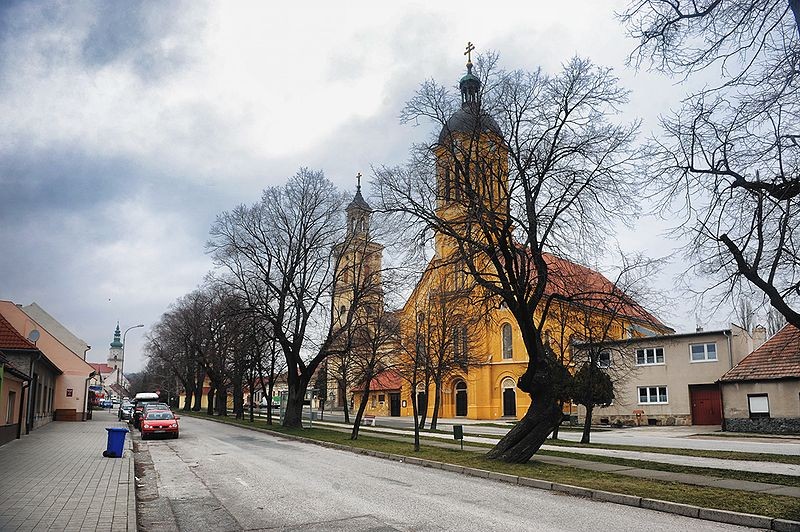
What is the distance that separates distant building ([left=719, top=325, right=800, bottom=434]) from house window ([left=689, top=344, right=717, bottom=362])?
519 centimetres

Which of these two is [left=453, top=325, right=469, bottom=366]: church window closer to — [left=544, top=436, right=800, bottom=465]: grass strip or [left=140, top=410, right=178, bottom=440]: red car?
[left=544, top=436, right=800, bottom=465]: grass strip

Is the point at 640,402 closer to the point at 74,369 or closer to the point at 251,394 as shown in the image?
the point at 251,394

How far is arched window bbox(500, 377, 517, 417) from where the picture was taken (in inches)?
2285

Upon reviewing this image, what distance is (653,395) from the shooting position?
45219 mm

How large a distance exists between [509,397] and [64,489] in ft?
160

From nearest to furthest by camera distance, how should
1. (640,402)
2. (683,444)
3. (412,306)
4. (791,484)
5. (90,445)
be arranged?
(791,484), (90,445), (683,444), (412,306), (640,402)

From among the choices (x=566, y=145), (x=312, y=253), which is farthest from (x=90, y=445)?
(x=566, y=145)

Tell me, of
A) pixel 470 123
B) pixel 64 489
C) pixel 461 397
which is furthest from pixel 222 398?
pixel 64 489

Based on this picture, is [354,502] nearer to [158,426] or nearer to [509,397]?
[158,426]

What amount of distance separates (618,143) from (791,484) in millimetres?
9627

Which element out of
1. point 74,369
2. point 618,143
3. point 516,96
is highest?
point 516,96

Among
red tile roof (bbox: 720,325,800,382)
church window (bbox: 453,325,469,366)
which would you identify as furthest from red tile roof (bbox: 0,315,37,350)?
red tile roof (bbox: 720,325,800,382)

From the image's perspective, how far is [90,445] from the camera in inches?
1019

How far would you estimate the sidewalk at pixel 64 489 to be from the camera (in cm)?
1001
